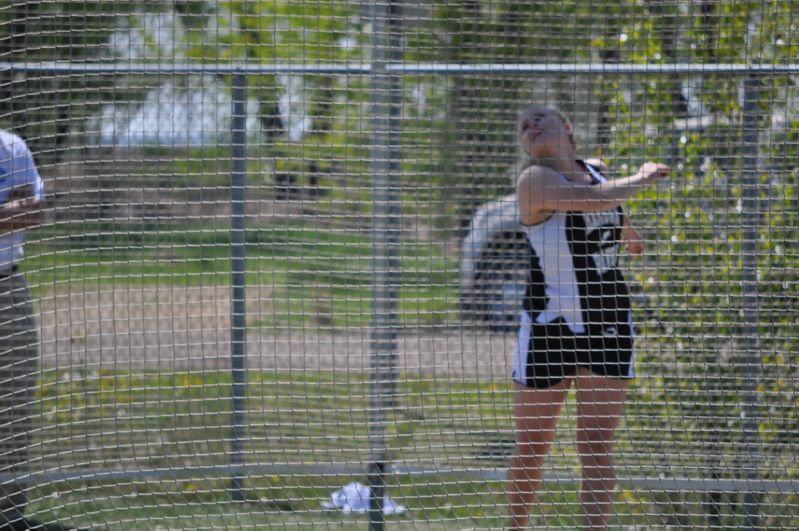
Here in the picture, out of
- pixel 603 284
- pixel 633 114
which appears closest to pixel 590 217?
pixel 603 284

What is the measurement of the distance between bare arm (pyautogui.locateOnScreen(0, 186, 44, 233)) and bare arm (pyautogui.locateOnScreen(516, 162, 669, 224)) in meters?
1.60

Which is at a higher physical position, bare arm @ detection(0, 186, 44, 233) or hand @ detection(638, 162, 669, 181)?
hand @ detection(638, 162, 669, 181)

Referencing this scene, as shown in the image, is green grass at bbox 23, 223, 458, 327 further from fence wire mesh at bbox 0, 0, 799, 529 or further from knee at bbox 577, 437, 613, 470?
knee at bbox 577, 437, 613, 470

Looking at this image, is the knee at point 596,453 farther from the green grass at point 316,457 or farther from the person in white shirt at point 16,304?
the person in white shirt at point 16,304

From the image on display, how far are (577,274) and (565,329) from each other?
0.61ft

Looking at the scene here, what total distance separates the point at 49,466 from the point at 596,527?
2.06m

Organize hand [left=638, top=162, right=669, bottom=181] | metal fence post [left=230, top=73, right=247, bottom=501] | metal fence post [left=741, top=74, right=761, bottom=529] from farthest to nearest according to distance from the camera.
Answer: metal fence post [left=230, top=73, right=247, bottom=501] → metal fence post [left=741, top=74, right=761, bottom=529] → hand [left=638, top=162, right=669, bottom=181]

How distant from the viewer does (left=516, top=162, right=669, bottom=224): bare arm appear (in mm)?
2980

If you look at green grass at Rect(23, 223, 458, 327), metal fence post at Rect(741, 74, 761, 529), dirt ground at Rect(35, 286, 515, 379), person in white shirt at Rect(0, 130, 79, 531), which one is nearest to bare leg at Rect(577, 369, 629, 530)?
dirt ground at Rect(35, 286, 515, 379)

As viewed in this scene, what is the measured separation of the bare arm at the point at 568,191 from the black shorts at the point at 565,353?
1.21ft

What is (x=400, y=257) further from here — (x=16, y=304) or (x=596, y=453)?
(x=16, y=304)

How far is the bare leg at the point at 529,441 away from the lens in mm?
3139

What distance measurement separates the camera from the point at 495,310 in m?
3.77

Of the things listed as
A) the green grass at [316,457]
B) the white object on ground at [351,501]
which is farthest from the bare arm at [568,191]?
the white object on ground at [351,501]
